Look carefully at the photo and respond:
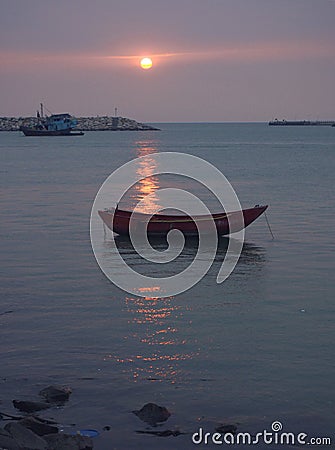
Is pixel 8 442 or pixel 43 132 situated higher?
pixel 43 132

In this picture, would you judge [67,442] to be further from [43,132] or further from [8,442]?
[43,132]

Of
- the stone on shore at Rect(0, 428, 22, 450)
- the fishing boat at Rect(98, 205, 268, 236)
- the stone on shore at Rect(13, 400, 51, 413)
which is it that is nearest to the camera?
the stone on shore at Rect(0, 428, 22, 450)

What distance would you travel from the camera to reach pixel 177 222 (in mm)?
29812

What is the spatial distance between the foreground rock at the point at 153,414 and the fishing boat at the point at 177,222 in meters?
17.1

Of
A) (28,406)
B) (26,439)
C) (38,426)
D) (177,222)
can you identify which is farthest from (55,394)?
(177,222)

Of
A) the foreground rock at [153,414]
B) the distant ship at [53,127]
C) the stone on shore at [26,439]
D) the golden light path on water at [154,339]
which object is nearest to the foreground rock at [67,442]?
the stone on shore at [26,439]

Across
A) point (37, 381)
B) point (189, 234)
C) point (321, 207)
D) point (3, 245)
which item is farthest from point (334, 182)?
point (37, 381)

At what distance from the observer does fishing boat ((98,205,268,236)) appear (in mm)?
29672

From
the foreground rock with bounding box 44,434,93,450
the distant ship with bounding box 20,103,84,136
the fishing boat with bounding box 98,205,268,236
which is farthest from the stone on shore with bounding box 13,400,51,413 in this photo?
the distant ship with bounding box 20,103,84,136

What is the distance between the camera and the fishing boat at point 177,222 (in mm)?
29672

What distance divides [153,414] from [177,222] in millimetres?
17482

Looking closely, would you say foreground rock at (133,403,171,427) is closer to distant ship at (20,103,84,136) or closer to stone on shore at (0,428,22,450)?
stone on shore at (0,428,22,450)

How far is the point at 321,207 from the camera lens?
41.4 metres

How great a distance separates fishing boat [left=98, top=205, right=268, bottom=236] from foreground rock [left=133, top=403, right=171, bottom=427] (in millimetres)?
17081
